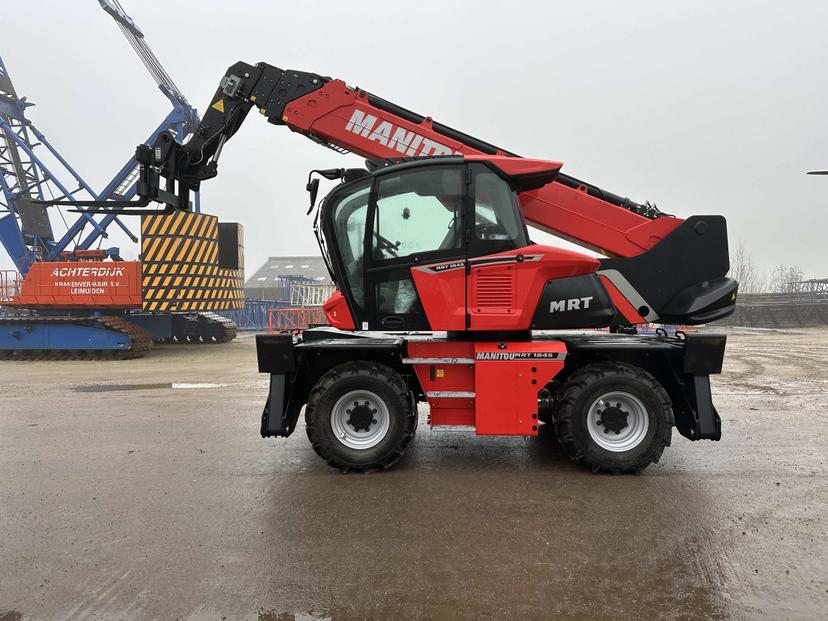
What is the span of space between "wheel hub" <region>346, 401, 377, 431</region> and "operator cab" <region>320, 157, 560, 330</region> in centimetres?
81

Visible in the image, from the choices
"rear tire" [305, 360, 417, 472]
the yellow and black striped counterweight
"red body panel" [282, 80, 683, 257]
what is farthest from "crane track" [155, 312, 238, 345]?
"rear tire" [305, 360, 417, 472]

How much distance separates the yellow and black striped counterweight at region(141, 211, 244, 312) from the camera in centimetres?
1577

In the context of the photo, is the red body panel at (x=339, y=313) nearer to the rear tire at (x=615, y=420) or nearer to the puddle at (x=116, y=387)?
the rear tire at (x=615, y=420)

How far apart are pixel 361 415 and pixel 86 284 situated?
1447 cm

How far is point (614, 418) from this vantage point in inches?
195

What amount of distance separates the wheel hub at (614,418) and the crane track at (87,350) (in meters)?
15.2

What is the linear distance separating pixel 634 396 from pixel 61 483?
5494 mm

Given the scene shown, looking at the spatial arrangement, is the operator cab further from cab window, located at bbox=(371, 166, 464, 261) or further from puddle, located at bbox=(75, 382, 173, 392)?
puddle, located at bbox=(75, 382, 173, 392)

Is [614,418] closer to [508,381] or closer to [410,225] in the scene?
[508,381]

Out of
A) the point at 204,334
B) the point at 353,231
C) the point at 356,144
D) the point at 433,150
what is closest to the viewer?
the point at 353,231

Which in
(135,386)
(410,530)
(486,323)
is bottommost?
(410,530)

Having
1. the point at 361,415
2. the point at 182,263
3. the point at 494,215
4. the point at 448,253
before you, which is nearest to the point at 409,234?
the point at 448,253

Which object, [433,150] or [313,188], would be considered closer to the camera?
[313,188]

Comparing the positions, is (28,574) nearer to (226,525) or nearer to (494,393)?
(226,525)
